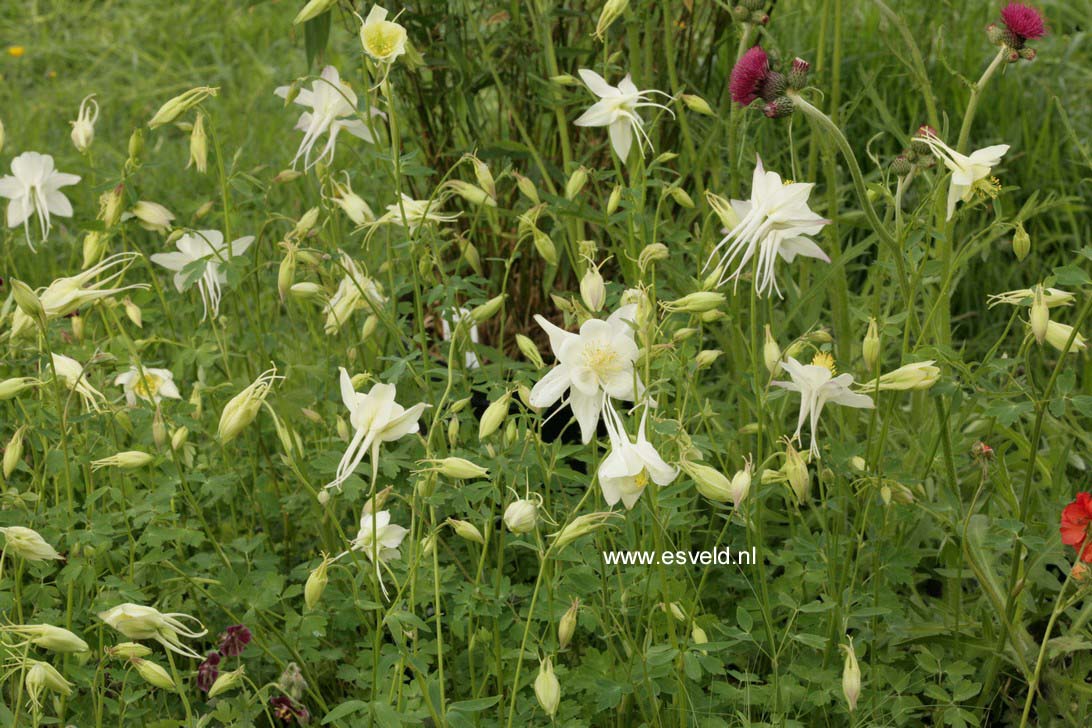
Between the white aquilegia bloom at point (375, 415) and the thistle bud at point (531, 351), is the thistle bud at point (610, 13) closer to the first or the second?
the thistle bud at point (531, 351)

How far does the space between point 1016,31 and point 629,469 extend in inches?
29.2

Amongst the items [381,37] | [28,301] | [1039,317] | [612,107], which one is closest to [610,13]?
[612,107]

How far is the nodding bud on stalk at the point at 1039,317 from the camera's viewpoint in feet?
5.02

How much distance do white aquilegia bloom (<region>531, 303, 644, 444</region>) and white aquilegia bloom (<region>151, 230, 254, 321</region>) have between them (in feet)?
2.27

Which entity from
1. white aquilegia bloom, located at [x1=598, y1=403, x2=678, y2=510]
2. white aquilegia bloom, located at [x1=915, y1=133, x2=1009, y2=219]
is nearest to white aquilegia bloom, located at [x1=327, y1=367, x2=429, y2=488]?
white aquilegia bloom, located at [x1=598, y1=403, x2=678, y2=510]

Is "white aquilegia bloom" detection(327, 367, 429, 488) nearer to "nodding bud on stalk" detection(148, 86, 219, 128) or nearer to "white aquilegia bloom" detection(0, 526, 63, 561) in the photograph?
"white aquilegia bloom" detection(0, 526, 63, 561)

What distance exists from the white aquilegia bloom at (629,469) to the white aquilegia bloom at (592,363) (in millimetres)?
47

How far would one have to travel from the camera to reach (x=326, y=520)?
6.38 feet

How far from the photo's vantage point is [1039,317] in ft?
5.03

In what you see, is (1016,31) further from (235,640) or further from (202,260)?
(235,640)

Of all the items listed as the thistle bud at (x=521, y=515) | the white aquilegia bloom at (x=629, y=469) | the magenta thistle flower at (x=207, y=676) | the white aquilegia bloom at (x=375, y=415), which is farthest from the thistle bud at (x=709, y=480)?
the magenta thistle flower at (x=207, y=676)

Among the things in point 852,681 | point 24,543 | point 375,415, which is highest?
point 375,415

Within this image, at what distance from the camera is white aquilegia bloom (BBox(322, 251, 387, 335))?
1812 mm

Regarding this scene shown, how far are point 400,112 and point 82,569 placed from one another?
1.18 metres
